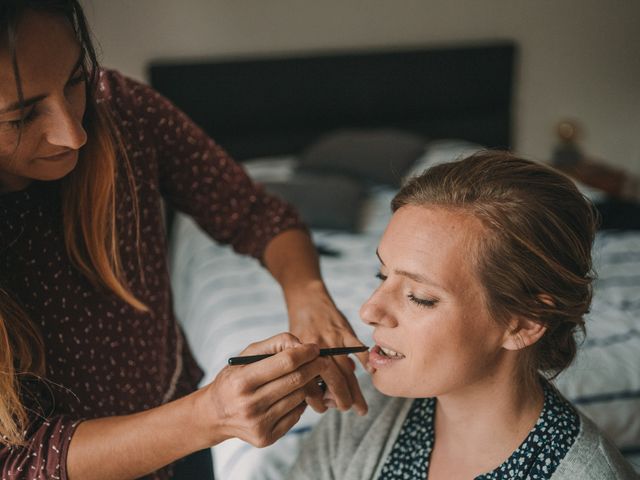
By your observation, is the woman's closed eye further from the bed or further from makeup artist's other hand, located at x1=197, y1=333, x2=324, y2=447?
the bed

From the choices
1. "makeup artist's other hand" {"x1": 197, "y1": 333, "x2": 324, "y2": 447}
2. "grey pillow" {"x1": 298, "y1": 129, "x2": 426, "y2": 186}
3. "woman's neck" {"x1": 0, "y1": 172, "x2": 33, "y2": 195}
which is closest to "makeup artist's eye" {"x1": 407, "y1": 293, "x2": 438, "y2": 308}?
"makeup artist's other hand" {"x1": 197, "y1": 333, "x2": 324, "y2": 447}

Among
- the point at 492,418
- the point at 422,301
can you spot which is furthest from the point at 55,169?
the point at 492,418

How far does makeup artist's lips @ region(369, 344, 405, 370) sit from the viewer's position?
1043 millimetres

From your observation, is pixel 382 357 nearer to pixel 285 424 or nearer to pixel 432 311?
pixel 432 311

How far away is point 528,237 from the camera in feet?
3.18

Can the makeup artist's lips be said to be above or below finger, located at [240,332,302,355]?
below

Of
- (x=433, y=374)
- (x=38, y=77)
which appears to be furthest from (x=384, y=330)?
(x=38, y=77)

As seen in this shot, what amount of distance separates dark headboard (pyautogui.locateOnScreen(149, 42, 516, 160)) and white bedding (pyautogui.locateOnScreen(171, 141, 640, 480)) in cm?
69

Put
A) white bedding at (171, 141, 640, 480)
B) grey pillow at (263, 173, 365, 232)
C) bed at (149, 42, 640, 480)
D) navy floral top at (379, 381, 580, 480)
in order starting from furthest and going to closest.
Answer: grey pillow at (263, 173, 365, 232), bed at (149, 42, 640, 480), white bedding at (171, 141, 640, 480), navy floral top at (379, 381, 580, 480)

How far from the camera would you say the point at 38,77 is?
800mm

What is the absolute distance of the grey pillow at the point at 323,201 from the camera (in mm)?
2541

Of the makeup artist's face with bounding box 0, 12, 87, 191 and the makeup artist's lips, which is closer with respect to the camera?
the makeup artist's face with bounding box 0, 12, 87, 191

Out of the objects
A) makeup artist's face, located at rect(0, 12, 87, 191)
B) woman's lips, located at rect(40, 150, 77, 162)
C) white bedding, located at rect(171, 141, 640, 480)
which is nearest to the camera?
makeup artist's face, located at rect(0, 12, 87, 191)

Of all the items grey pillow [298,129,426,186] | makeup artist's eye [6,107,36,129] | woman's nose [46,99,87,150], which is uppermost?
makeup artist's eye [6,107,36,129]
